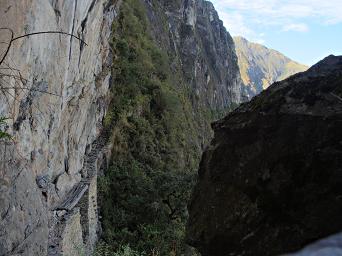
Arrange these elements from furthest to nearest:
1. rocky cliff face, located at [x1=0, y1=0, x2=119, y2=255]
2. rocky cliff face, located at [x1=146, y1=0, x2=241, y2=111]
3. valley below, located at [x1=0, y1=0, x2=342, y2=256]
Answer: rocky cliff face, located at [x1=146, y1=0, x2=241, y2=111] → rocky cliff face, located at [x1=0, y1=0, x2=119, y2=255] → valley below, located at [x1=0, y1=0, x2=342, y2=256]

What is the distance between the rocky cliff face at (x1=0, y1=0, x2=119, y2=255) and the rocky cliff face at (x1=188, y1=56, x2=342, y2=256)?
254 cm

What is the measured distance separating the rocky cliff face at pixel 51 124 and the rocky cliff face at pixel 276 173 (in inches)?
100

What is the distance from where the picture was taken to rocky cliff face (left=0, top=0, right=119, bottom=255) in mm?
9461

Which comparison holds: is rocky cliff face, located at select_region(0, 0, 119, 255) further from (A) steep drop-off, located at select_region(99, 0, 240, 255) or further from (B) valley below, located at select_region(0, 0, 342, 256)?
(A) steep drop-off, located at select_region(99, 0, 240, 255)

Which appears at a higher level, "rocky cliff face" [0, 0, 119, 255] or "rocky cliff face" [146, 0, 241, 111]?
"rocky cliff face" [146, 0, 241, 111]

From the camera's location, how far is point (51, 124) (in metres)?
15.4

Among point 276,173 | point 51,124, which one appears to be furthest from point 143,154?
point 276,173

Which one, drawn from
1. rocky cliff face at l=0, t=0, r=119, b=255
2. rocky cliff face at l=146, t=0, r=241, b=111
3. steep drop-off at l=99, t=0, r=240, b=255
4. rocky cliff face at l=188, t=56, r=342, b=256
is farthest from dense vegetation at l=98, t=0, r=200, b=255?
rocky cliff face at l=188, t=56, r=342, b=256

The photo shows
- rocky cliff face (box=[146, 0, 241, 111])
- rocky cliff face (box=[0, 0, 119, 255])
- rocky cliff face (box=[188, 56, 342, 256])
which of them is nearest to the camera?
rocky cliff face (box=[188, 56, 342, 256])

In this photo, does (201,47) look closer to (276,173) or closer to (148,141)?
(148,141)

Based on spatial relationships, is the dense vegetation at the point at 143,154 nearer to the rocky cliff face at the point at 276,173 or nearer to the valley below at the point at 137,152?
the valley below at the point at 137,152

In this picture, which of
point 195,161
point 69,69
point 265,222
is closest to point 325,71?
point 265,222

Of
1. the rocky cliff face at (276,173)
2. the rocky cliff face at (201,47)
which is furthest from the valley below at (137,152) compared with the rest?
the rocky cliff face at (201,47)

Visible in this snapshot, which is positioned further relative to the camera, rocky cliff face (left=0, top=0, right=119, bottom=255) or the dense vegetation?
the dense vegetation
